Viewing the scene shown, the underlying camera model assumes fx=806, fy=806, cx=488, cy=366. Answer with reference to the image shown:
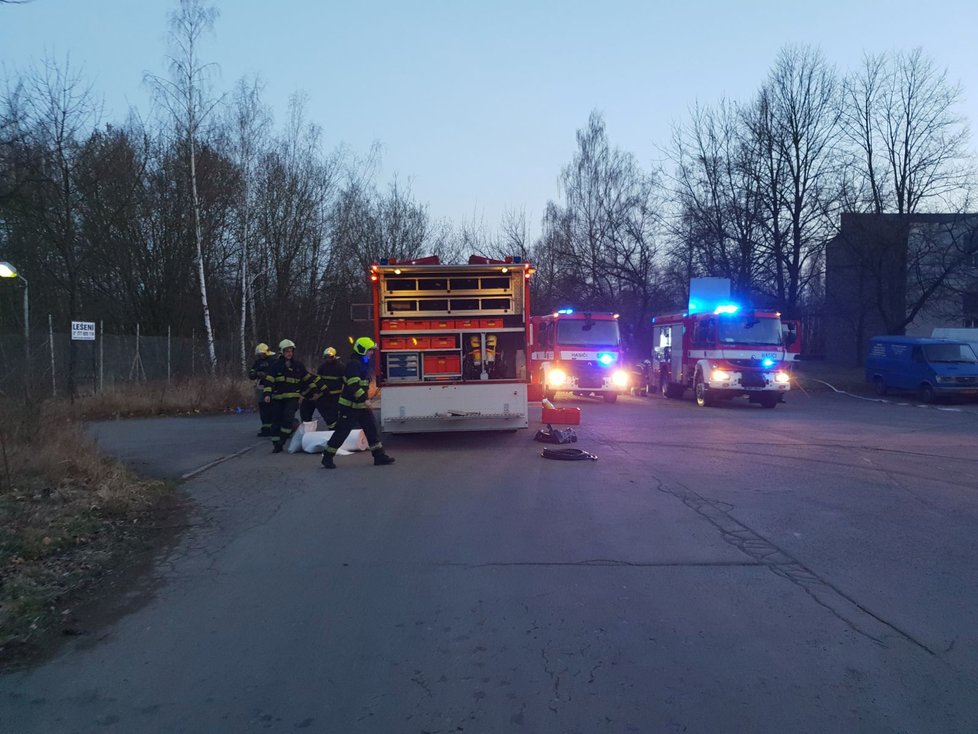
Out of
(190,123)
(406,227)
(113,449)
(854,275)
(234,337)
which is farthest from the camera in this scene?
(854,275)

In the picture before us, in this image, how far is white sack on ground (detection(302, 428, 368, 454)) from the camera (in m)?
13.4

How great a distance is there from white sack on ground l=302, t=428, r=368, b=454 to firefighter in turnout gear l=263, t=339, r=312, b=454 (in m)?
0.46

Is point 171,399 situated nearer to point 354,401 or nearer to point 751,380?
point 354,401

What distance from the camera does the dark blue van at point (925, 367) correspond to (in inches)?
1016

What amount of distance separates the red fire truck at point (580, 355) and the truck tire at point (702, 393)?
241 centimetres

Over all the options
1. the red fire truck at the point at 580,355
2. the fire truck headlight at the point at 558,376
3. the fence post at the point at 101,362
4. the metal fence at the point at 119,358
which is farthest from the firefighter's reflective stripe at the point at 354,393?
the fence post at the point at 101,362

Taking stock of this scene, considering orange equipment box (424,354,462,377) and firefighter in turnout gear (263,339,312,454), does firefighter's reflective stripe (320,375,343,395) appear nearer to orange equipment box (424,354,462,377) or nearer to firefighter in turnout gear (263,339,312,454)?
firefighter in turnout gear (263,339,312,454)

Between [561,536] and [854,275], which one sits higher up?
[854,275]

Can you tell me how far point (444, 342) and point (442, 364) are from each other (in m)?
0.40

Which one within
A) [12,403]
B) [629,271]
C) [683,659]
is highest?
[629,271]

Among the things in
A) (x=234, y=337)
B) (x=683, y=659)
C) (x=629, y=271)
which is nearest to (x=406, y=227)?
(x=629, y=271)

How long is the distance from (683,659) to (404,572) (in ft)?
8.43

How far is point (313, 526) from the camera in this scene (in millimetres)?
8211

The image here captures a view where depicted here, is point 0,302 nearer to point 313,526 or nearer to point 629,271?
point 313,526
